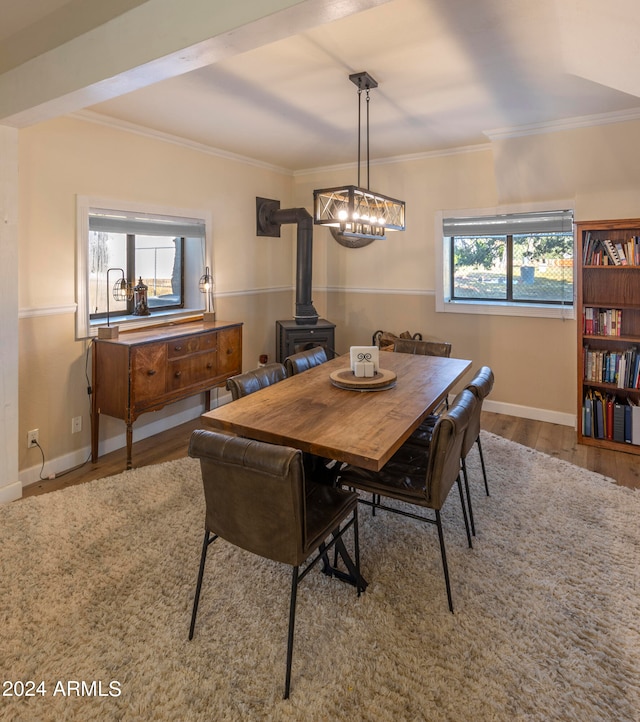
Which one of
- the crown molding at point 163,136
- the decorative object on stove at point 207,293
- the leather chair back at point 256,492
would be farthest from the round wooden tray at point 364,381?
the crown molding at point 163,136

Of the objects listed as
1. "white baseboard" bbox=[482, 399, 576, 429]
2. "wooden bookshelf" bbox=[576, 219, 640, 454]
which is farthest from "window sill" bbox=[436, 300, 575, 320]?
"white baseboard" bbox=[482, 399, 576, 429]

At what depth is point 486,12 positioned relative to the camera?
2.08 metres

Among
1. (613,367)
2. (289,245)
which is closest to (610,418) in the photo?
(613,367)

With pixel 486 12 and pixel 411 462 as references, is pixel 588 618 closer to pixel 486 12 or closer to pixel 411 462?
pixel 411 462

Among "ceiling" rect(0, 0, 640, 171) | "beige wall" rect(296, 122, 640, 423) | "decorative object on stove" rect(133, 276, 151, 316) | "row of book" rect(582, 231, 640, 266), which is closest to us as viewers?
"ceiling" rect(0, 0, 640, 171)

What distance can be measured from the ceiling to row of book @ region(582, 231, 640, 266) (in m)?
0.97

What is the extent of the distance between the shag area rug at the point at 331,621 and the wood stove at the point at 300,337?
212 centimetres

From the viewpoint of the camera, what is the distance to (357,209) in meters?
2.54

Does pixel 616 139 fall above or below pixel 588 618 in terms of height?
above

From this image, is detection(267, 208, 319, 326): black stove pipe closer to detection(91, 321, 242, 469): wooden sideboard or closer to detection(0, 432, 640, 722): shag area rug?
detection(91, 321, 242, 469): wooden sideboard

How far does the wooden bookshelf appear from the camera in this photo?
3473 millimetres

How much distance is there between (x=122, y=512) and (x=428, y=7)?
305cm

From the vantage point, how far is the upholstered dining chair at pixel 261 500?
4.86 ft

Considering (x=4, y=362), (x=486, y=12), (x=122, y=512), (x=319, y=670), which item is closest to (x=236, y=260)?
(x=4, y=362)
